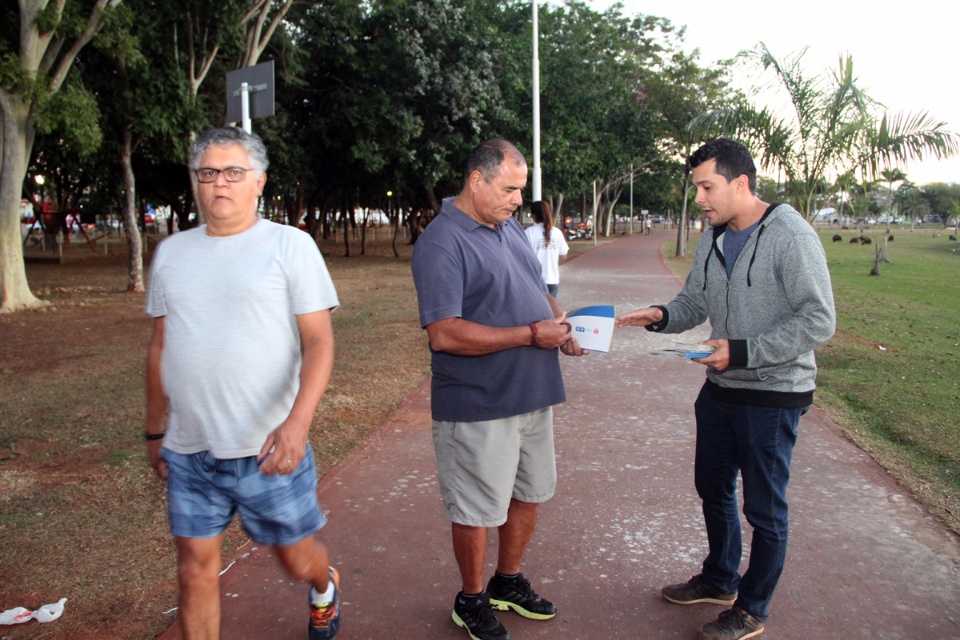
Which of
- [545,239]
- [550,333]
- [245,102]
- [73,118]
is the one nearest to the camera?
[550,333]

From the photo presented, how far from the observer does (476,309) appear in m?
2.81

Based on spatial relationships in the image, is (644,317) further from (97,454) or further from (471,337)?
(97,454)

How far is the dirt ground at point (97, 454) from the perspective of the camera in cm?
323

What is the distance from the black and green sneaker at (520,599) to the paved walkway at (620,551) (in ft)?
0.14

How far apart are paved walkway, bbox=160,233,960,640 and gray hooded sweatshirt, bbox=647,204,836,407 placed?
97cm

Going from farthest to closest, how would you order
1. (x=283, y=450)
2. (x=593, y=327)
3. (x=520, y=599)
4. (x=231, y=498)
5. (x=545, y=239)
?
(x=545, y=239)
(x=520, y=599)
(x=593, y=327)
(x=231, y=498)
(x=283, y=450)

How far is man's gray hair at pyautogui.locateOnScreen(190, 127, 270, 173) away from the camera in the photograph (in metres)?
2.53

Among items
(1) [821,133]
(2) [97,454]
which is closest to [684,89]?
(1) [821,133]

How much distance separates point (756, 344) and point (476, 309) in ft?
3.21

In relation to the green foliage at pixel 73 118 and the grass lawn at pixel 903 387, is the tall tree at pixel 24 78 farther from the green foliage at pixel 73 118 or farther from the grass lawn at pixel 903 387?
the grass lawn at pixel 903 387

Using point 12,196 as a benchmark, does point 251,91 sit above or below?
above

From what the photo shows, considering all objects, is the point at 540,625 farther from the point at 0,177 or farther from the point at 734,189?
the point at 0,177

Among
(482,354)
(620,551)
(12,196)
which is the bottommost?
(620,551)

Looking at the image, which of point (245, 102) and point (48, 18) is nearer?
point (245, 102)
